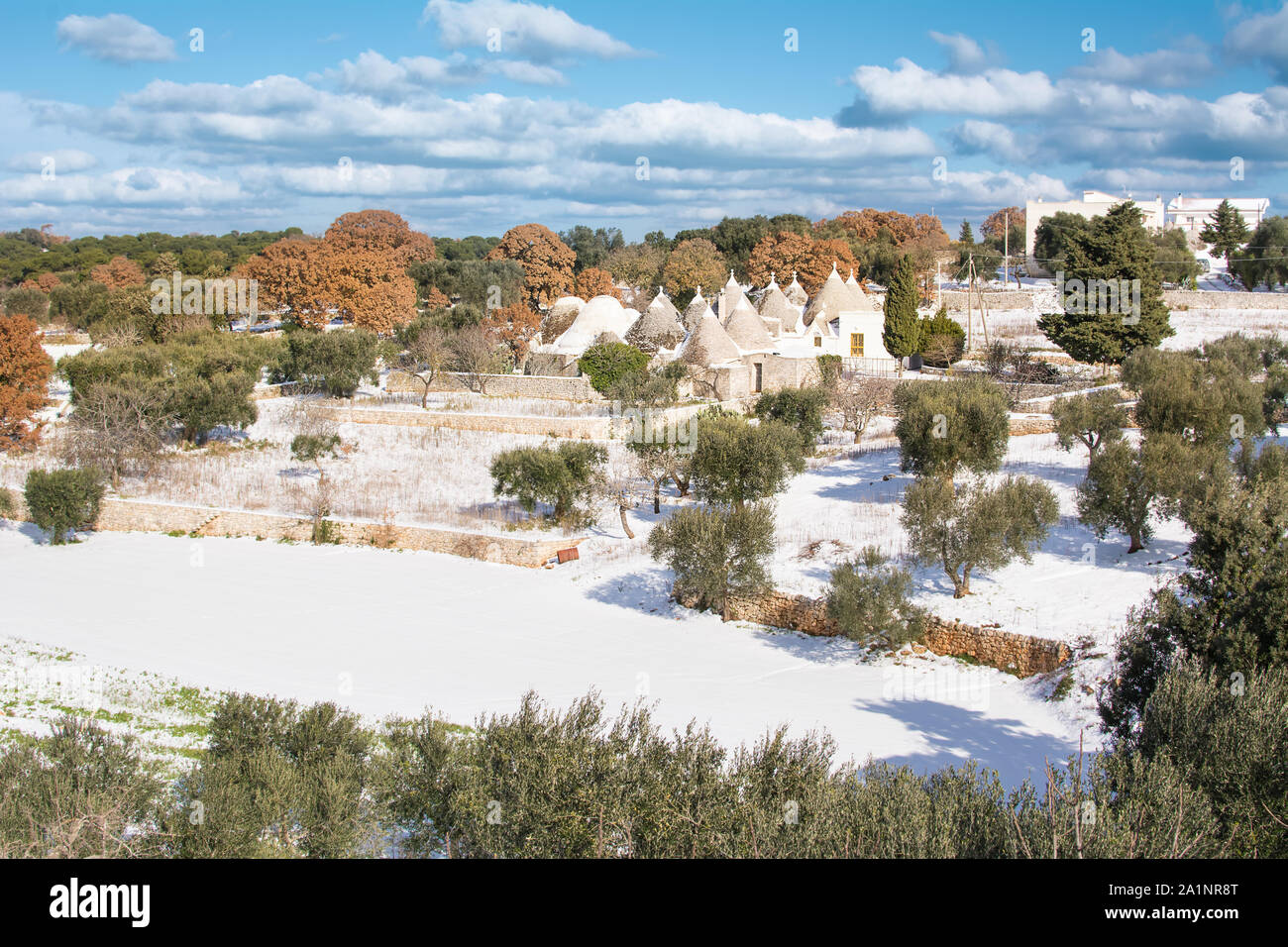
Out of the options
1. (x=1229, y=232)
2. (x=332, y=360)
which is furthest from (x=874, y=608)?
(x=1229, y=232)

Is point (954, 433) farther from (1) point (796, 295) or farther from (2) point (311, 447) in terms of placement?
(1) point (796, 295)

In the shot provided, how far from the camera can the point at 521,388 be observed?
110 ft

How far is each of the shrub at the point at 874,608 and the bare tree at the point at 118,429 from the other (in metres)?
18.9

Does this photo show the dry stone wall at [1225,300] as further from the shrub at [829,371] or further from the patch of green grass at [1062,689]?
the patch of green grass at [1062,689]

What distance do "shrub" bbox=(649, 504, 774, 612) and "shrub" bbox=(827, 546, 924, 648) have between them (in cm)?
178

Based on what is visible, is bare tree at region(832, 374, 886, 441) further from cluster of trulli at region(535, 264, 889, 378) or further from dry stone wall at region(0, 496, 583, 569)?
dry stone wall at region(0, 496, 583, 569)

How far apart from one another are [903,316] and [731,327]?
6.45 m

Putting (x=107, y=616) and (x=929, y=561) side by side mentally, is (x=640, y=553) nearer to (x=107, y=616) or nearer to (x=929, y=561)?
(x=929, y=561)

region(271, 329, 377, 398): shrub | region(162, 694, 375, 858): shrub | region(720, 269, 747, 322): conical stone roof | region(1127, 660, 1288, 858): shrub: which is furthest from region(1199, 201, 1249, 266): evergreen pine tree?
region(162, 694, 375, 858): shrub

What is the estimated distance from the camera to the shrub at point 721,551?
53.6ft

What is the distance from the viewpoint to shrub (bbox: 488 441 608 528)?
67.3ft

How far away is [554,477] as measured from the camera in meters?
20.4
